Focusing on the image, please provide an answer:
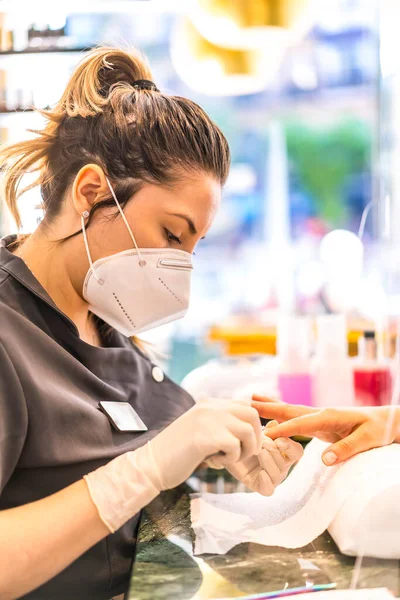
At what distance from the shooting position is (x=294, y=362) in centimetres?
213

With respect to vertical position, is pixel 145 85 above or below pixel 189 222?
above

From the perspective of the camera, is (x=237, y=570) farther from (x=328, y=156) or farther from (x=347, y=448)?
(x=328, y=156)

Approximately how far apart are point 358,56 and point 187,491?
20.5 feet

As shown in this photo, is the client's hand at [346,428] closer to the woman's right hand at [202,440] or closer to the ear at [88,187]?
the woman's right hand at [202,440]

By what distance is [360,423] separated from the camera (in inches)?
51.6

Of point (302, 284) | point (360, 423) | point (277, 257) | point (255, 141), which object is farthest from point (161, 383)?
point (255, 141)

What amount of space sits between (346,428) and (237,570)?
40 cm

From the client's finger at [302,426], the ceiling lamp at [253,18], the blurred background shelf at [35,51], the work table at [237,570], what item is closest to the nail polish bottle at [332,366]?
the client's finger at [302,426]

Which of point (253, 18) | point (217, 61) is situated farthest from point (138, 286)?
point (217, 61)

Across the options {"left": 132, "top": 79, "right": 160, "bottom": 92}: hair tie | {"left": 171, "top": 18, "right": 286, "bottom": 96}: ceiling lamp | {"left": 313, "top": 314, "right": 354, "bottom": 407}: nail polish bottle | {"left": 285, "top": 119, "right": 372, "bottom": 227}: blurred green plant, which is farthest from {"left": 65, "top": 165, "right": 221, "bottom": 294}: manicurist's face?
{"left": 285, "top": 119, "right": 372, "bottom": 227}: blurred green plant

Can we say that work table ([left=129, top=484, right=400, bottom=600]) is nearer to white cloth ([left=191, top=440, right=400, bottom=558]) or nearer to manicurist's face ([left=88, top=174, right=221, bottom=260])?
white cloth ([left=191, top=440, right=400, bottom=558])

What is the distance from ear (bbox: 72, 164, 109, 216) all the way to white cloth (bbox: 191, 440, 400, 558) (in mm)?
641

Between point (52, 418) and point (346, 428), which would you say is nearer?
point (52, 418)

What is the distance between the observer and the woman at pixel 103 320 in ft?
3.59
